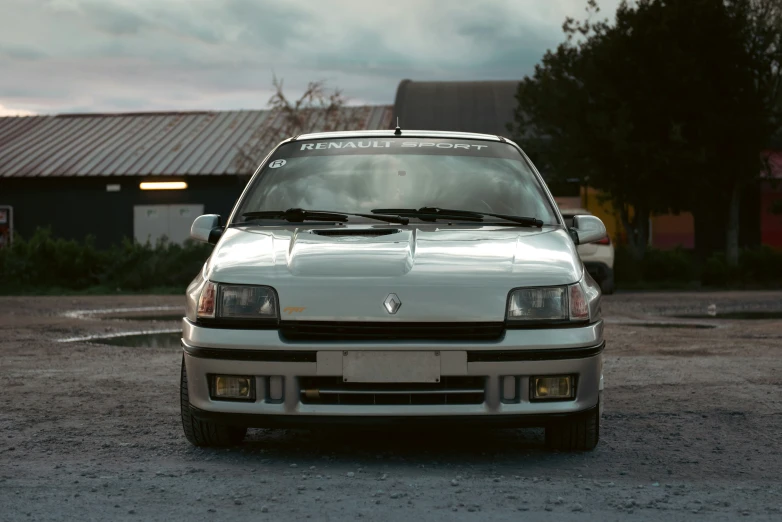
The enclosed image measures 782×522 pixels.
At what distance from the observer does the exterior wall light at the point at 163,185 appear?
3516cm

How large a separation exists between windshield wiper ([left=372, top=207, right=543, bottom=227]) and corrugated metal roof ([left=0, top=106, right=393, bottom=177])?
26039 millimetres

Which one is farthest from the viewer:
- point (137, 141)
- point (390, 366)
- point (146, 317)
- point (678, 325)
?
point (137, 141)

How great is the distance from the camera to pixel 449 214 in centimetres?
599

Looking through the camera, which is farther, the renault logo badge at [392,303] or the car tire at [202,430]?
the car tire at [202,430]

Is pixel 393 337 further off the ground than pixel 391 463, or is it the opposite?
pixel 393 337

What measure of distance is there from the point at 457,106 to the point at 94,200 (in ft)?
37.8

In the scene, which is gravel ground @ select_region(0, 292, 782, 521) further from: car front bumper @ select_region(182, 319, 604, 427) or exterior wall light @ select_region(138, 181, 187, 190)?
exterior wall light @ select_region(138, 181, 187, 190)

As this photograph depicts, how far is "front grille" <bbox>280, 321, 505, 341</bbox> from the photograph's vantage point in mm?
4969

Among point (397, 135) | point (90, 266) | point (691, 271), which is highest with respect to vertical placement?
point (397, 135)

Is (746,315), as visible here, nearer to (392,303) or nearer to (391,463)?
(391,463)

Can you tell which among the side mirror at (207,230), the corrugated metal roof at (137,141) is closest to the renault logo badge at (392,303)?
the side mirror at (207,230)

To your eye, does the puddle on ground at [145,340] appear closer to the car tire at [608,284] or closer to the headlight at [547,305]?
the headlight at [547,305]

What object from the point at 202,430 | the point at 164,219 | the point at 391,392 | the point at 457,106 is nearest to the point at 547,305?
the point at 391,392

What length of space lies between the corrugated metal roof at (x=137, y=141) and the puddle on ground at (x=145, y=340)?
19.3 metres
